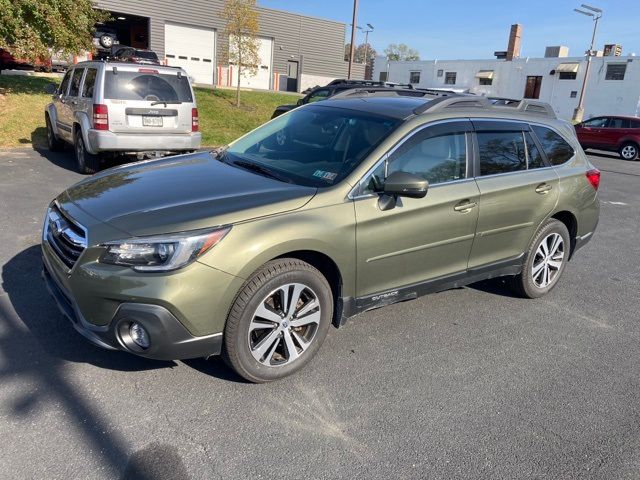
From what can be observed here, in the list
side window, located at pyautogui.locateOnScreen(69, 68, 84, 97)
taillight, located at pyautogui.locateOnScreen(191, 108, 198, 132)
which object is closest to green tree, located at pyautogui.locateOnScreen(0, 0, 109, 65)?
side window, located at pyautogui.locateOnScreen(69, 68, 84, 97)

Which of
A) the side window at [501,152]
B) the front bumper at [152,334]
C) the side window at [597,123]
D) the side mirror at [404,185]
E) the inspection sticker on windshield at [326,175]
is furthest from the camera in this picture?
the side window at [597,123]

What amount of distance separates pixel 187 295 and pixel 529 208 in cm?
311

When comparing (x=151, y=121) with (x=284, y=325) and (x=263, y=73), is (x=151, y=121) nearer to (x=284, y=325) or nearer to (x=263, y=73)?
(x=284, y=325)

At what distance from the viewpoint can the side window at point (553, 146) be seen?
4930mm

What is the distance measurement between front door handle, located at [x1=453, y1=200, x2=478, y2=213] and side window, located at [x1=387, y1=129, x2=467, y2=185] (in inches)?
7.8

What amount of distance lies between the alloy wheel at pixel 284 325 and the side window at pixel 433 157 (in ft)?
3.58

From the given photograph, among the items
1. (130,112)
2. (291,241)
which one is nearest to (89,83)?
(130,112)

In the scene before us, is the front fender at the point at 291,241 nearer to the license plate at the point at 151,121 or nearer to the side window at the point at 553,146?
the side window at the point at 553,146

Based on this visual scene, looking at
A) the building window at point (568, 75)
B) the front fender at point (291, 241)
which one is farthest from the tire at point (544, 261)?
the building window at point (568, 75)

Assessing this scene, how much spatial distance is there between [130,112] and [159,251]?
6519 millimetres

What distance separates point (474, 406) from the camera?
129 inches

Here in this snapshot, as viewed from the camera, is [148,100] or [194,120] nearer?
[148,100]

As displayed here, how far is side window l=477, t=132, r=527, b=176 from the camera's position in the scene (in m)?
4.34

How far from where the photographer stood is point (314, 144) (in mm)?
4125
